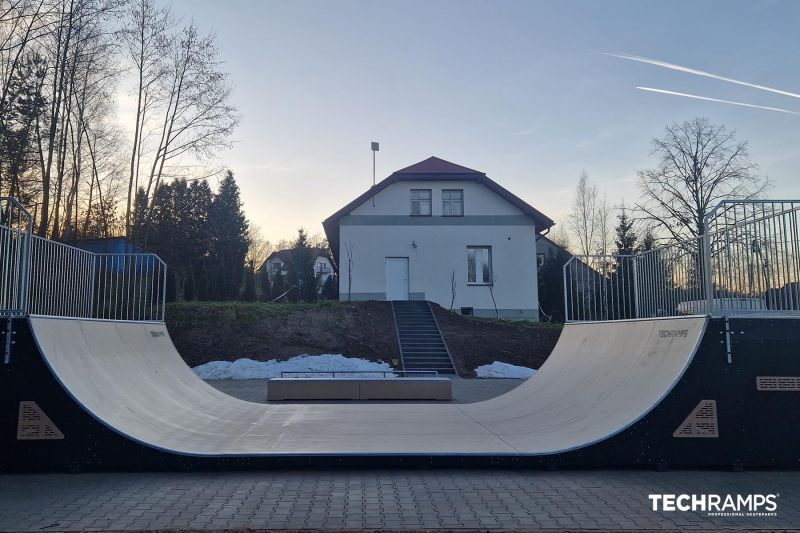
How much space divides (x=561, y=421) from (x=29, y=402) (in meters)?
6.28

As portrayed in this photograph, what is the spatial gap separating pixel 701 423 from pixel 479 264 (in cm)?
2528

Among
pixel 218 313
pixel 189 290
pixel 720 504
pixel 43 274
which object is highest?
pixel 189 290

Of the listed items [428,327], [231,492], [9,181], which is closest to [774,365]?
[231,492]

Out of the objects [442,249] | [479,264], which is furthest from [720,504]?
[479,264]

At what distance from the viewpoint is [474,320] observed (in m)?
25.5

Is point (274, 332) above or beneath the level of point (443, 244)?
beneath

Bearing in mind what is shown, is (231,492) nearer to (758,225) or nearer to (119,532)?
(119,532)

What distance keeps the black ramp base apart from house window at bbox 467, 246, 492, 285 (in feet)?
81.4

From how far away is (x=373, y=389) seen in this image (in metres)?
13.8

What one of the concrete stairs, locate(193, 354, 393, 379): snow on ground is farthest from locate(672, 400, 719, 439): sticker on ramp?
the concrete stairs

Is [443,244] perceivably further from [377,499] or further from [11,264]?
[377,499]

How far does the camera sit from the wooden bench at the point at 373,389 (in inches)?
539

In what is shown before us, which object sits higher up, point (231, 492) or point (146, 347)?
point (146, 347)

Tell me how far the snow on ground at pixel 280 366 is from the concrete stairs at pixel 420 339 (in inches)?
50.0
